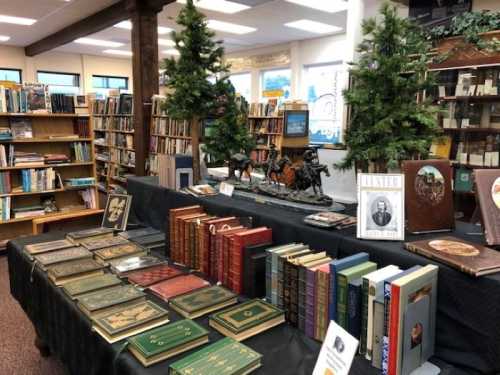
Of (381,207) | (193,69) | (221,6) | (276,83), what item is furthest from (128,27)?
(381,207)

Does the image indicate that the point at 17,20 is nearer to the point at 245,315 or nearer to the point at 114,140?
the point at 114,140

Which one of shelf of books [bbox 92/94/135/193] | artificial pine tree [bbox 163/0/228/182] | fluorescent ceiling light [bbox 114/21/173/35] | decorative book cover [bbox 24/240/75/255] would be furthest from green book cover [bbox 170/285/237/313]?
fluorescent ceiling light [bbox 114/21/173/35]

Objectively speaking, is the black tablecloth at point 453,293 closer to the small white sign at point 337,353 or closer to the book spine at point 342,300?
the book spine at point 342,300

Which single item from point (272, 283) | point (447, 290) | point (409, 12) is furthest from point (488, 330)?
point (409, 12)

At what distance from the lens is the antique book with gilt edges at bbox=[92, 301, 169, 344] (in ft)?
4.42

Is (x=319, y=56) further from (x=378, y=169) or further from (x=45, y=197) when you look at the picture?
(x=378, y=169)

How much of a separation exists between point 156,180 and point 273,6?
4.17 m

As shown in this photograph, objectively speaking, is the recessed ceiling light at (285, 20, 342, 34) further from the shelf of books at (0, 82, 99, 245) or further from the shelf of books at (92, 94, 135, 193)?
the shelf of books at (0, 82, 99, 245)

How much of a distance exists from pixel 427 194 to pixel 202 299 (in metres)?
0.98

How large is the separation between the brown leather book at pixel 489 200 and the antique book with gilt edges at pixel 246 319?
0.78m

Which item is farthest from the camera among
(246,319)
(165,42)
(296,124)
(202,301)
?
(165,42)

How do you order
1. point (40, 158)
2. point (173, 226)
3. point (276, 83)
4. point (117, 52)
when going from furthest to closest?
point (117, 52) → point (276, 83) → point (40, 158) → point (173, 226)

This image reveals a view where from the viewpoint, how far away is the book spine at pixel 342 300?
4.13 ft

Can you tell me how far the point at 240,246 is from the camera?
65.4 inches
